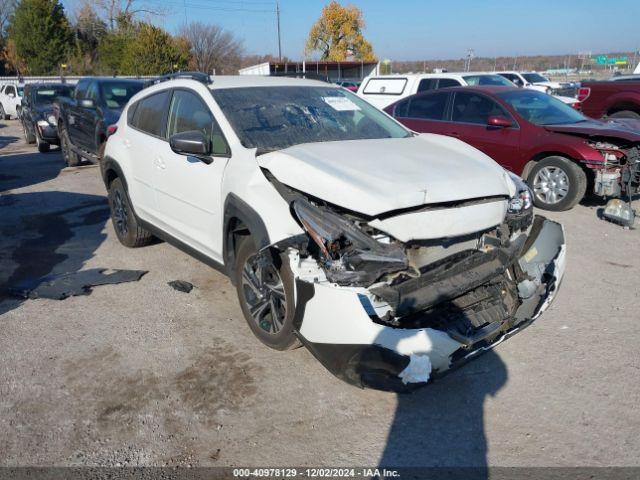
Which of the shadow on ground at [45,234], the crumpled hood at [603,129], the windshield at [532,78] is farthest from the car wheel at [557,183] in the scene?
the windshield at [532,78]

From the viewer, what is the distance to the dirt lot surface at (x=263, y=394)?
2.82 m

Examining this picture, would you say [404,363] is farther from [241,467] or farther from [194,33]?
[194,33]

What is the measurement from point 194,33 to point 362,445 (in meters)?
50.1

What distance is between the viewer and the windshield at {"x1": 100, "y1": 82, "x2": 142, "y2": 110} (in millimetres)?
9977

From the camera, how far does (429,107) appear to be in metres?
9.01

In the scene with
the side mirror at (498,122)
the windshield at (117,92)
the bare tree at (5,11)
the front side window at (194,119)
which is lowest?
the side mirror at (498,122)

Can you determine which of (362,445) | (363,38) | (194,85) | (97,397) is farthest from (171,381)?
(363,38)

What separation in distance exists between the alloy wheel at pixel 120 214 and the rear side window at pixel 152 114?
88cm

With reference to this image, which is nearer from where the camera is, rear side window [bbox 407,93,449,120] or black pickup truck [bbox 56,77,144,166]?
rear side window [bbox 407,93,449,120]

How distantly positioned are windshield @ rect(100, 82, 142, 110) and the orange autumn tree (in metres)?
45.5

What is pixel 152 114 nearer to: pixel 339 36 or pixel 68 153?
pixel 68 153

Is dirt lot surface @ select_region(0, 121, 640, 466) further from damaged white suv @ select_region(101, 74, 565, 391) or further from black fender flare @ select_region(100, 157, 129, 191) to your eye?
black fender flare @ select_region(100, 157, 129, 191)

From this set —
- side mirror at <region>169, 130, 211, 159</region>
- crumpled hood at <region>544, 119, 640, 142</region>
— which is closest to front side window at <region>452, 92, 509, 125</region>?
crumpled hood at <region>544, 119, 640, 142</region>

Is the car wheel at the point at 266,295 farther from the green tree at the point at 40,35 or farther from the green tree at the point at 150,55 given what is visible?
the green tree at the point at 40,35
